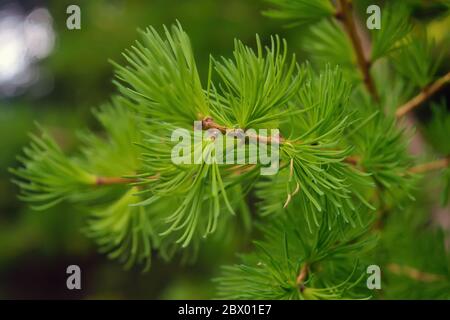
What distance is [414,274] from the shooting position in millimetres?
623

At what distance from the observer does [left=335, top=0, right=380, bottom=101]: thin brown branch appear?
56 cm

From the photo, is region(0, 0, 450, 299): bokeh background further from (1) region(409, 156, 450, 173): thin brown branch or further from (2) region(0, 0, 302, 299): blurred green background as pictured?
(1) region(409, 156, 450, 173): thin brown branch

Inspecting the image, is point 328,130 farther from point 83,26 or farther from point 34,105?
point 34,105

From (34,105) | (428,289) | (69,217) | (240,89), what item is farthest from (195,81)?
(34,105)

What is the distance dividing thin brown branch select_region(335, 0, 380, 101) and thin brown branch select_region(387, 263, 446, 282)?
190 mm

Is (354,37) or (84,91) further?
(84,91)

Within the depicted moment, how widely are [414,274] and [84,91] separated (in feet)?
4.58

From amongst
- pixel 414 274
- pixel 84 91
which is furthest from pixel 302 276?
pixel 84 91

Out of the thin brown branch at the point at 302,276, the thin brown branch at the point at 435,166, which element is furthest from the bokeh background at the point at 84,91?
the thin brown branch at the point at 302,276

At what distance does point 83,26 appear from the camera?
5.56ft

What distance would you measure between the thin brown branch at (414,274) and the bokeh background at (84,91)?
2.01 ft

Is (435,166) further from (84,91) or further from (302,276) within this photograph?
(84,91)

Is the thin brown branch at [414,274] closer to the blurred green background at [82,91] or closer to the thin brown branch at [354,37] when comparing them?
the thin brown branch at [354,37]

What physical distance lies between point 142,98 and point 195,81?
0.13ft
